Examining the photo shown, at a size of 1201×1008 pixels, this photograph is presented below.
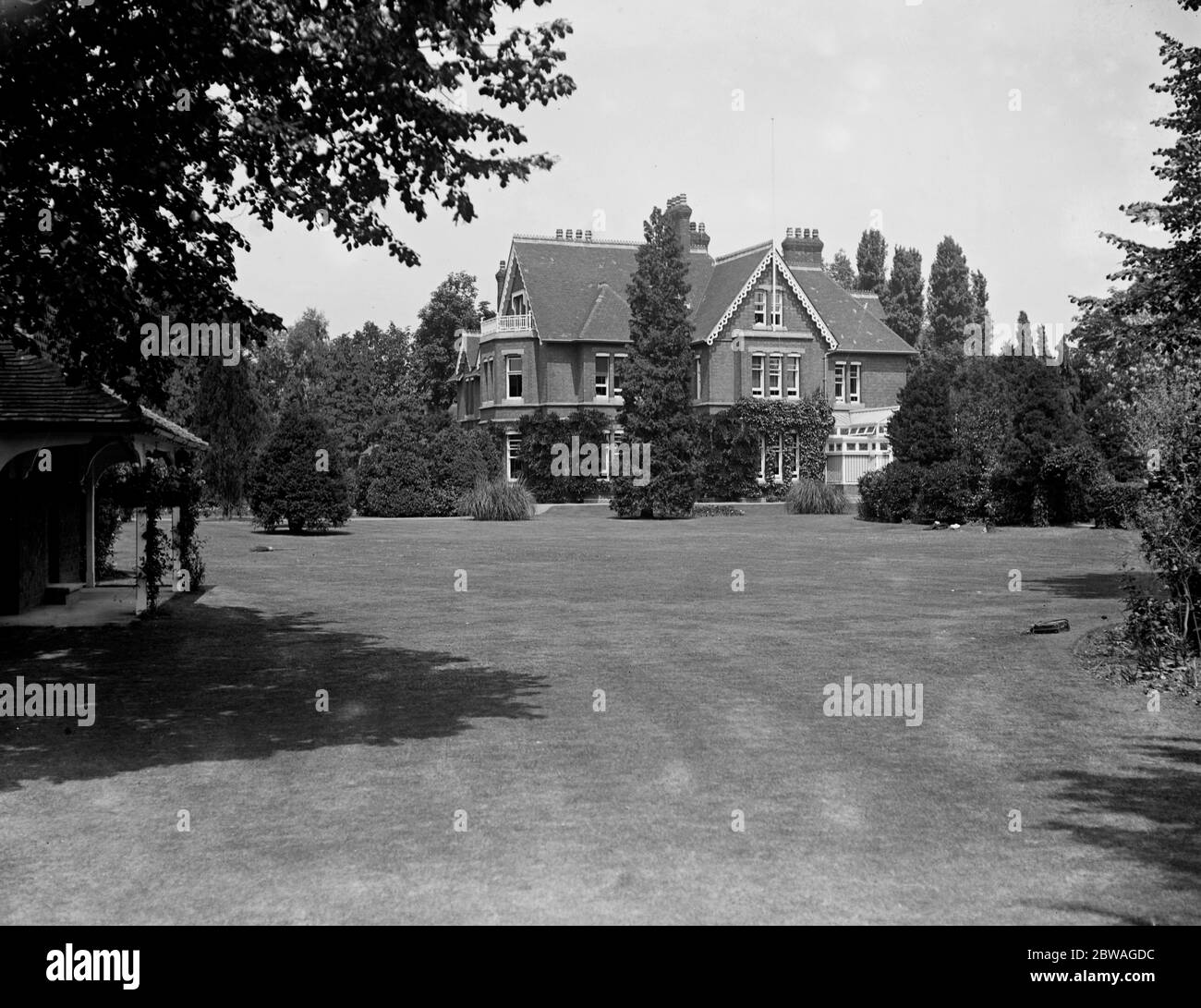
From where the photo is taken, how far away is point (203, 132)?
11.3 metres

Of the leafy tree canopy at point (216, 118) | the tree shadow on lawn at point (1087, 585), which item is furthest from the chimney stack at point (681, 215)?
the leafy tree canopy at point (216, 118)

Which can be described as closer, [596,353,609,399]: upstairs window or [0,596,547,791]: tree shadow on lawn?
[0,596,547,791]: tree shadow on lawn

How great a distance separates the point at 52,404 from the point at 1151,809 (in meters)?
15.5

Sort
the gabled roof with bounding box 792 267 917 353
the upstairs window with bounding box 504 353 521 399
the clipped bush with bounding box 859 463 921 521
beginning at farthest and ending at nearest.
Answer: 1. the gabled roof with bounding box 792 267 917 353
2. the upstairs window with bounding box 504 353 521 399
3. the clipped bush with bounding box 859 463 921 521

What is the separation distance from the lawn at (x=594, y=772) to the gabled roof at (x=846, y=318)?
49.3 m

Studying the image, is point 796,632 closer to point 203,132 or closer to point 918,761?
point 918,761

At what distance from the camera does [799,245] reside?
73812 mm

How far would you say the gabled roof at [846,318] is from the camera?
69562mm

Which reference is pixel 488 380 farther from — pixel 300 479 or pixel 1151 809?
pixel 1151 809

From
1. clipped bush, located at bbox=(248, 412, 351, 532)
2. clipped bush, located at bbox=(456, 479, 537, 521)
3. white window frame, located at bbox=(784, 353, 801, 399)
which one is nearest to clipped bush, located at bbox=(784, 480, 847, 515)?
clipped bush, located at bbox=(456, 479, 537, 521)

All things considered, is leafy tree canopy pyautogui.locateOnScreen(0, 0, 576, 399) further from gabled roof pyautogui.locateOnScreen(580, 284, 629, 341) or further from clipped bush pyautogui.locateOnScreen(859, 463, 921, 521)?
gabled roof pyautogui.locateOnScreen(580, 284, 629, 341)

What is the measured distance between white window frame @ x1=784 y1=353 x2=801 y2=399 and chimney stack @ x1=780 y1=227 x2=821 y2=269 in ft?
29.5

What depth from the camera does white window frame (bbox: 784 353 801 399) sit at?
218ft

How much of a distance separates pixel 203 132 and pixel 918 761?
7728 millimetres
